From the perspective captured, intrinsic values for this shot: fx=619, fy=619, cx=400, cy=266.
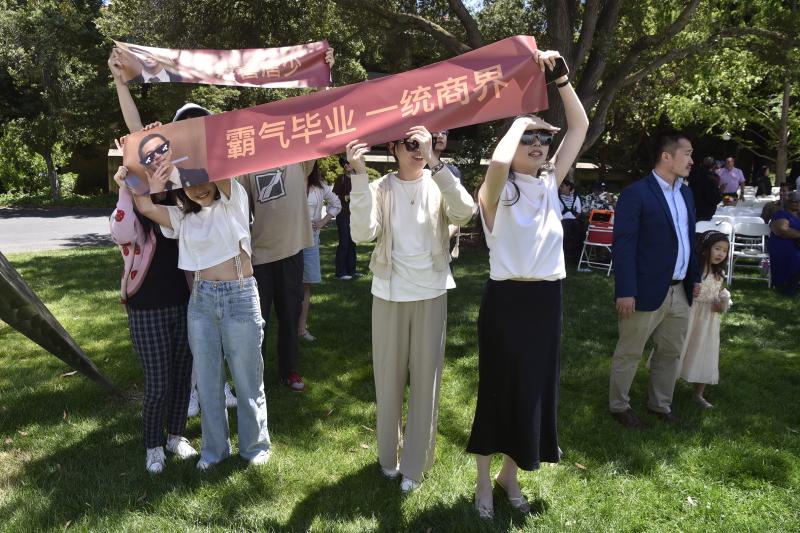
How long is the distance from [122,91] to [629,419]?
3964mm

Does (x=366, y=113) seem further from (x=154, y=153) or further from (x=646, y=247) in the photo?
(x=646, y=247)

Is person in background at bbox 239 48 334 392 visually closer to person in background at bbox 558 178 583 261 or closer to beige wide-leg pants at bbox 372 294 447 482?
beige wide-leg pants at bbox 372 294 447 482

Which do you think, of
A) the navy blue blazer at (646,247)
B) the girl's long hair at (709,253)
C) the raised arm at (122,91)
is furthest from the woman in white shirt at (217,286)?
the girl's long hair at (709,253)

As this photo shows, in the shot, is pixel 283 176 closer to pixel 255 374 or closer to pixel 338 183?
pixel 255 374

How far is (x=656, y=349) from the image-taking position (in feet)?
15.0

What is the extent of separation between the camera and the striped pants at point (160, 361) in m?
3.62

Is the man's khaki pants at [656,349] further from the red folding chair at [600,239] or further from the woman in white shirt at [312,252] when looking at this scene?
the red folding chair at [600,239]

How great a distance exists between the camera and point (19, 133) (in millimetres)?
23016

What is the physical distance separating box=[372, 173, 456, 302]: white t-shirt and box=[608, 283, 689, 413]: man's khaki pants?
70.7 inches

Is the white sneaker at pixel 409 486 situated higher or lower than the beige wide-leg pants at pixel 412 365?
lower

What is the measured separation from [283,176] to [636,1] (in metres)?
9.43

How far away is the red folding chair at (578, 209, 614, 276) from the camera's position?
1052cm

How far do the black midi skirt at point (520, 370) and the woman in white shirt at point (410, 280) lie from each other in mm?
290

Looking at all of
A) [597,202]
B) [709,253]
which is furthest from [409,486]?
[597,202]
